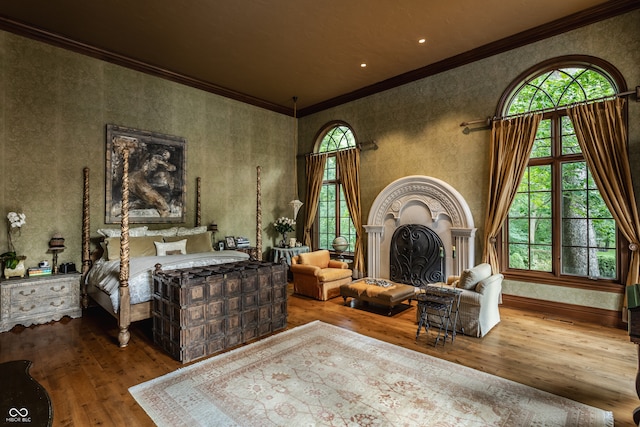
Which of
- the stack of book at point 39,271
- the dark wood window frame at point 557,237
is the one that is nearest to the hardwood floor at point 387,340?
the dark wood window frame at point 557,237

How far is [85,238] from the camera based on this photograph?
502cm

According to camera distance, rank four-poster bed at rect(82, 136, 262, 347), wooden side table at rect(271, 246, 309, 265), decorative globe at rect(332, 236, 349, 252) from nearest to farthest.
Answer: four-poster bed at rect(82, 136, 262, 347), decorative globe at rect(332, 236, 349, 252), wooden side table at rect(271, 246, 309, 265)

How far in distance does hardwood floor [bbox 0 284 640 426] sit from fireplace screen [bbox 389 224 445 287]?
1183mm

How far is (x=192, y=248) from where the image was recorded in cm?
569

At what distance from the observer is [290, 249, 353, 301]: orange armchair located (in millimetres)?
5668

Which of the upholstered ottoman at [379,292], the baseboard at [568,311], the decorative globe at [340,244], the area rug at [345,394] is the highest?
the decorative globe at [340,244]

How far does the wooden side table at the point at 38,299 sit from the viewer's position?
13.5ft

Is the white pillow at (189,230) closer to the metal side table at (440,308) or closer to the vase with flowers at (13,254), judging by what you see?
the vase with flowers at (13,254)

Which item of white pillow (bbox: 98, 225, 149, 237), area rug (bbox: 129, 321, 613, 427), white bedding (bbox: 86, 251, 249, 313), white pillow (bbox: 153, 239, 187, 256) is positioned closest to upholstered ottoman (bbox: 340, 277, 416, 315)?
area rug (bbox: 129, 321, 613, 427)

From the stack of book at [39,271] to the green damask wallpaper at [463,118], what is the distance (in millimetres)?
5409

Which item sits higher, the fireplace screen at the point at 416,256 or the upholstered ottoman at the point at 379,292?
the fireplace screen at the point at 416,256

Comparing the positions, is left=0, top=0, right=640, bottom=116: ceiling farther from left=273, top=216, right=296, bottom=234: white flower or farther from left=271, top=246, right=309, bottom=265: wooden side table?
left=271, top=246, right=309, bottom=265: wooden side table

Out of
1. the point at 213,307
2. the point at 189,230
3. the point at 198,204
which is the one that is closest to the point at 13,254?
the point at 189,230

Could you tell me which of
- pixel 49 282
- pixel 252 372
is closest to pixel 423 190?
pixel 252 372
